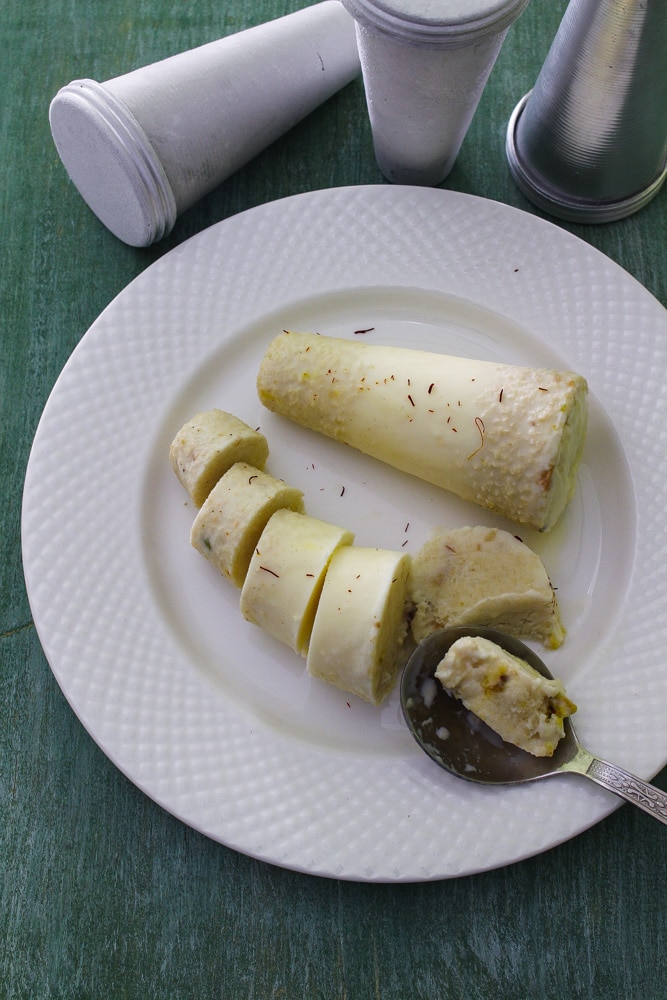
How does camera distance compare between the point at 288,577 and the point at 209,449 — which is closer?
the point at 288,577

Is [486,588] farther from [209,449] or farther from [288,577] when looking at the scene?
[209,449]

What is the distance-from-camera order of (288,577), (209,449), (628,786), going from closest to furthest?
(628,786) → (288,577) → (209,449)

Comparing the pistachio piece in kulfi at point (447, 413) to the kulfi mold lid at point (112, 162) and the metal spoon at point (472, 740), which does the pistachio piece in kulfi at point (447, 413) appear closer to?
the metal spoon at point (472, 740)

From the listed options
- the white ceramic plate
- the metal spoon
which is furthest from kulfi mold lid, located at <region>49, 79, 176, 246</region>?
the metal spoon

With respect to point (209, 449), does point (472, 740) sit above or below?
below

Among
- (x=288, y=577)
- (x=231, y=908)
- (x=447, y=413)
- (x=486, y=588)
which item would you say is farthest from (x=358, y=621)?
(x=231, y=908)

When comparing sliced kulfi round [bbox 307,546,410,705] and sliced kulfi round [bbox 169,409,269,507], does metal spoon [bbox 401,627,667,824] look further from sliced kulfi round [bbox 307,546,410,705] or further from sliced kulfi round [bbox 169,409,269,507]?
sliced kulfi round [bbox 169,409,269,507]
